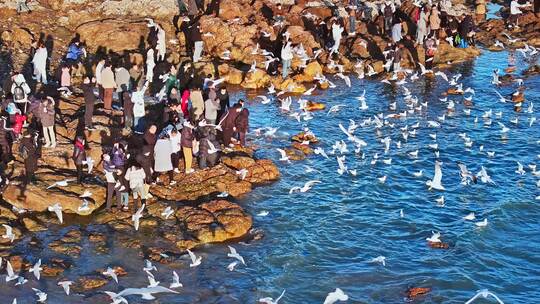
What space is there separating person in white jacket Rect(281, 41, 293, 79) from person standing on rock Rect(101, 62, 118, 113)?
1029 centimetres

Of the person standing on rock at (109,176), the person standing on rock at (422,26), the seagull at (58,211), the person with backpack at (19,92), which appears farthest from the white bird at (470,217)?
the person standing on rock at (422,26)

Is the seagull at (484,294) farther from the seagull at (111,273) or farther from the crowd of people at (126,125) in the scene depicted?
the crowd of people at (126,125)

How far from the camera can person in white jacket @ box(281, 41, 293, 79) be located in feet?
118

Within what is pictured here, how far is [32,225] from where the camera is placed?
850 inches

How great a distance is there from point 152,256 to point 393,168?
35.1 feet

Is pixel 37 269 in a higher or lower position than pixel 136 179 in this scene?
lower

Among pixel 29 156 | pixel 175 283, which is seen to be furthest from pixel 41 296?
pixel 29 156

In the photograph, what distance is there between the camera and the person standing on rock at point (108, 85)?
27908mm

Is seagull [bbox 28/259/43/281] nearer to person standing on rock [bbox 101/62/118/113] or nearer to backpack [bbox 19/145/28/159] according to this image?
backpack [bbox 19/145/28/159]

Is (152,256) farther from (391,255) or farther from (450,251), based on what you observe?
(450,251)

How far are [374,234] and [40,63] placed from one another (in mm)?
16542

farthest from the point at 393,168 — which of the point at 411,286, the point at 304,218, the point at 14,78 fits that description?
the point at 14,78

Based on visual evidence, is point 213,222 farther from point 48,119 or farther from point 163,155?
point 48,119

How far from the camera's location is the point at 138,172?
72.4 ft
